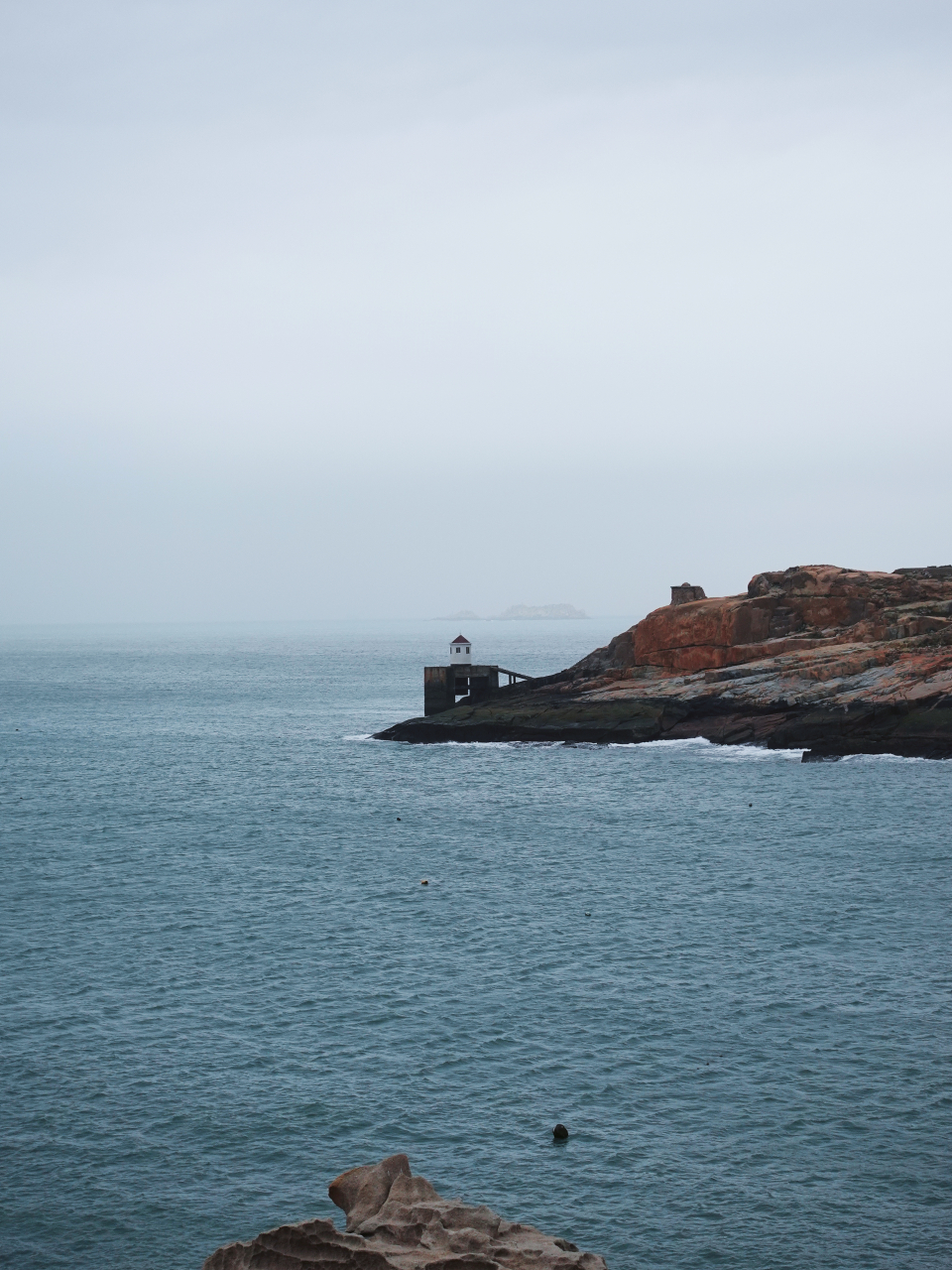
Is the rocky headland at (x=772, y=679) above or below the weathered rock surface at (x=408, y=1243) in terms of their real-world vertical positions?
above

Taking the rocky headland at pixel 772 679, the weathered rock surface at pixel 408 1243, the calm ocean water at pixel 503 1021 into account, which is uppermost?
the rocky headland at pixel 772 679

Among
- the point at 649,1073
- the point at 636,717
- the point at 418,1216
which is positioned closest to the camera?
the point at 418,1216

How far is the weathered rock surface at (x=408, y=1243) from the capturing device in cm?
1278

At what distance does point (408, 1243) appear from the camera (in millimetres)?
13398

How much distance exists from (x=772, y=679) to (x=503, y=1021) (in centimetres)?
4913

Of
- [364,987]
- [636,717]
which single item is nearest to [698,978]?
[364,987]

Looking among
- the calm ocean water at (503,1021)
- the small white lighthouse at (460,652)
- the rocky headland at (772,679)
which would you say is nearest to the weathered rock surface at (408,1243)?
the calm ocean water at (503,1021)

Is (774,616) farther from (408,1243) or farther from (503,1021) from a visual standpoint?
(408,1243)

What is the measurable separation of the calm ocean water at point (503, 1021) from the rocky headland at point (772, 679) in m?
8.81

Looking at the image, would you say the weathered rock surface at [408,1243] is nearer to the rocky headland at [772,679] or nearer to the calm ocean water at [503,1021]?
the calm ocean water at [503,1021]

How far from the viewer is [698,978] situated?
97.5 ft

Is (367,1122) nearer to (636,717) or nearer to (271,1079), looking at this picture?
(271,1079)

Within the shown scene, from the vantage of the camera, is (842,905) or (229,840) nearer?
(842,905)

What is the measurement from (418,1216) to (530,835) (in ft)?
119
